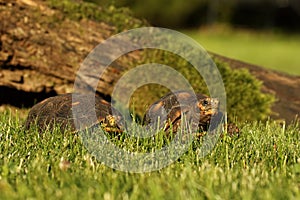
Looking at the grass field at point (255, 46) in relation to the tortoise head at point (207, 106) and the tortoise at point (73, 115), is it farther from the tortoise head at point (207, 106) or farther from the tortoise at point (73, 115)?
the tortoise at point (73, 115)

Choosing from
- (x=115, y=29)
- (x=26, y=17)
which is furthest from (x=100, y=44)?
(x=26, y=17)

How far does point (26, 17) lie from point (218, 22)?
118 feet

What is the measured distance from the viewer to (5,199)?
3182mm

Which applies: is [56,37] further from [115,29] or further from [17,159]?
[17,159]

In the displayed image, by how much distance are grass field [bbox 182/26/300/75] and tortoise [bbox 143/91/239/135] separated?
15.4 meters

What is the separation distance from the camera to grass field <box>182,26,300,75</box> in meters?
25.4

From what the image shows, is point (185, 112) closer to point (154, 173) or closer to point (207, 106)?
point (207, 106)

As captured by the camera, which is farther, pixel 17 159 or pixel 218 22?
pixel 218 22

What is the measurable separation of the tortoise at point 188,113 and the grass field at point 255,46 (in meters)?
15.4

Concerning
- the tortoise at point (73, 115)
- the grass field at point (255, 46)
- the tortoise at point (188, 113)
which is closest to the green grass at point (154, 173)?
the tortoise at point (73, 115)

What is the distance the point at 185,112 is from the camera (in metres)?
5.30

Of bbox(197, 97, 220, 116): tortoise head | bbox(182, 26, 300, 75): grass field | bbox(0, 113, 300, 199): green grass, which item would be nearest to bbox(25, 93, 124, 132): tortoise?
bbox(0, 113, 300, 199): green grass

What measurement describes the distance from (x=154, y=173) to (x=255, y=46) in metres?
30.8

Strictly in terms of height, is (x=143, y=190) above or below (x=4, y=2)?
below
